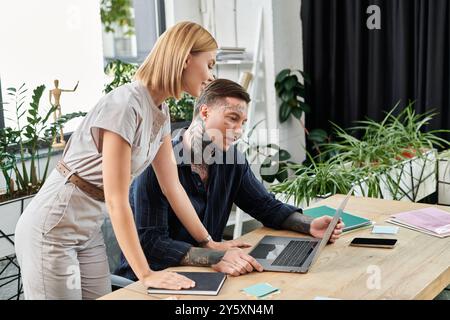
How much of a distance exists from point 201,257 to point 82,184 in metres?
0.40

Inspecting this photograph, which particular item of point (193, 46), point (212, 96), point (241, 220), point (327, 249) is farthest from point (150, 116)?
point (241, 220)

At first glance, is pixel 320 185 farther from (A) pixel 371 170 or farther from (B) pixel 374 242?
(B) pixel 374 242

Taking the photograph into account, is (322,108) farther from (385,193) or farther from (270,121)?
(385,193)

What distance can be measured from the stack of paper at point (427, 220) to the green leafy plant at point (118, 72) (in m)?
2.25

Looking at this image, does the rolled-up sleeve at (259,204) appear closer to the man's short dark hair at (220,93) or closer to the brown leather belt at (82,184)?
the man's short dark hair at (220,93)

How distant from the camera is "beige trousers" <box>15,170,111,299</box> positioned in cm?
172

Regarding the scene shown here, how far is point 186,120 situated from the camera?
422 centimetres

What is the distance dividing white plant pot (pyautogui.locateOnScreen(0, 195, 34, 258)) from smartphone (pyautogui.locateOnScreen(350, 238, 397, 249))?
1.62m

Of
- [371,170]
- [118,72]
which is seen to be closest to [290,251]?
[371,170]

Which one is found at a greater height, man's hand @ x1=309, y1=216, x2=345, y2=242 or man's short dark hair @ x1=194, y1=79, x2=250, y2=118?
man's short dark hair @ x1=194, y1=79, x2=250, y2=118

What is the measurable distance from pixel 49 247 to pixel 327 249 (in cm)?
85

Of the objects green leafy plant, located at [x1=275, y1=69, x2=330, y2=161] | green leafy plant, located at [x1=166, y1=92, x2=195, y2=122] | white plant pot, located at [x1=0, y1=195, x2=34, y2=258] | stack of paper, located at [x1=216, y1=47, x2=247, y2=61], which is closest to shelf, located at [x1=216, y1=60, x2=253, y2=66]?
stack of paper, located at [x1=216, y1=47, x2=247, y2=61]

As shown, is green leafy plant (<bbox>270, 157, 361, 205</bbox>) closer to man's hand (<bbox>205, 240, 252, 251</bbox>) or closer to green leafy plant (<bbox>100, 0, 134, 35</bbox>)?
man's hand (<bbox>205, 240, 252, 251</bbox>)

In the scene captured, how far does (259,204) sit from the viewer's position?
2.25 metres
